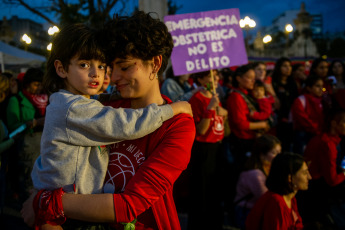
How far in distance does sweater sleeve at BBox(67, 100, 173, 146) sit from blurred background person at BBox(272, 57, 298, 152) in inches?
212

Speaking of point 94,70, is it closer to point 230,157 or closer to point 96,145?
point 96,145

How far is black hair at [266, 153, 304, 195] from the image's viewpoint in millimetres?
2963

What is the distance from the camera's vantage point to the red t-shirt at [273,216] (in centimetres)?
275

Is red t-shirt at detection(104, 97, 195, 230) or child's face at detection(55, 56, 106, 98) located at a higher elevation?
child's face at detection(55, 56, 106, 98)

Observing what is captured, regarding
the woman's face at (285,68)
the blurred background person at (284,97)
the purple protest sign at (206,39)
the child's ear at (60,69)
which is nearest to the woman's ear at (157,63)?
the child's ear at (60,69)

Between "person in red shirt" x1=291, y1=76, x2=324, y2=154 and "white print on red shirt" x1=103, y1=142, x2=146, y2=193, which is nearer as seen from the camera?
"white print on red shirt" x1=103, y1=142, x2=146, y2=193

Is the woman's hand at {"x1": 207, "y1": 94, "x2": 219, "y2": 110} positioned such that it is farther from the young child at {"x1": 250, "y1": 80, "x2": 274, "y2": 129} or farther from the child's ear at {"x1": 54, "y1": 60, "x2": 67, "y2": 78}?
the child's ear at {"x1": 54, "y1": 60, "x2": 67, "y2": 78}

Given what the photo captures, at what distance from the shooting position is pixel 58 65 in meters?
1.82

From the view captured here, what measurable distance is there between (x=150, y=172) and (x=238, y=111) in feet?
12.3

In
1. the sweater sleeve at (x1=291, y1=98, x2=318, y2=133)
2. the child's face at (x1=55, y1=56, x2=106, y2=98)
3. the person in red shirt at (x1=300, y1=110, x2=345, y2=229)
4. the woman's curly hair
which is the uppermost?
the woman's curly hair

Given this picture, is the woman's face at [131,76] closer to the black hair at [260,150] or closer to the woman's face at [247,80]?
the black hair at [260,150]

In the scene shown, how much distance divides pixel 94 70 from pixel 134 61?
27 cm

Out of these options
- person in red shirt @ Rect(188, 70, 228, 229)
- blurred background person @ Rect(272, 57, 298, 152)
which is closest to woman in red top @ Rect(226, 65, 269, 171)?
person in red shirt @ Rect(188, 70, 228, 229)

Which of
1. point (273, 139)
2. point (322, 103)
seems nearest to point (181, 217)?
point (273, 139)
